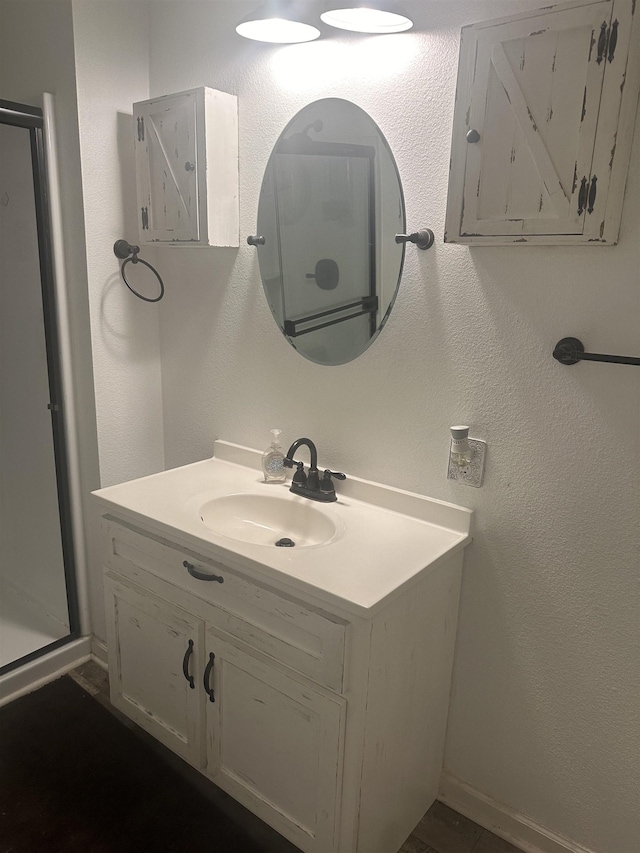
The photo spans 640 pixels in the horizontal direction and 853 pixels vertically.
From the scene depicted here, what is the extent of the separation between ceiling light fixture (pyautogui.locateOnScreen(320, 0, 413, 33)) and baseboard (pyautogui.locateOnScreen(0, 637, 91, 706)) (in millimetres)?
2081

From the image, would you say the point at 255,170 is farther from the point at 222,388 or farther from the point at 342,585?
the point at 342,585

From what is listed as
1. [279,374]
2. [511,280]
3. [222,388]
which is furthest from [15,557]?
[511,280]

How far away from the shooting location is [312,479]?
1733 millimetres

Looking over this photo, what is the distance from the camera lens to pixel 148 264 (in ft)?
6.66

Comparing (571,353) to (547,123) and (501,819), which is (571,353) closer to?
(547,123)

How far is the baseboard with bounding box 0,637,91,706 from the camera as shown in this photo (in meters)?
2.06

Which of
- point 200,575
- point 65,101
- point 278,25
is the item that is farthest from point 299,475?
point 65,101

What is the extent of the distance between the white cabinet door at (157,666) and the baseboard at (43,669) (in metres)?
0.38

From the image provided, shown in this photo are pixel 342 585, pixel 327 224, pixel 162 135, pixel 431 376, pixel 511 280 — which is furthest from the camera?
pixel 162 135

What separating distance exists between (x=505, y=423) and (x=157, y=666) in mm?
1139

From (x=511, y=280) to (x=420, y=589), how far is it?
716mm

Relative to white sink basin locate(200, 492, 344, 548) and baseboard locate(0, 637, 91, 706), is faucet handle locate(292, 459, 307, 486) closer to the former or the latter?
white sink basin locate(200, 492, 344, 548)

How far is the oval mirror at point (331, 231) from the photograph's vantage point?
156 cm

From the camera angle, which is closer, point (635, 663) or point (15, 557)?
point (635, 663)
